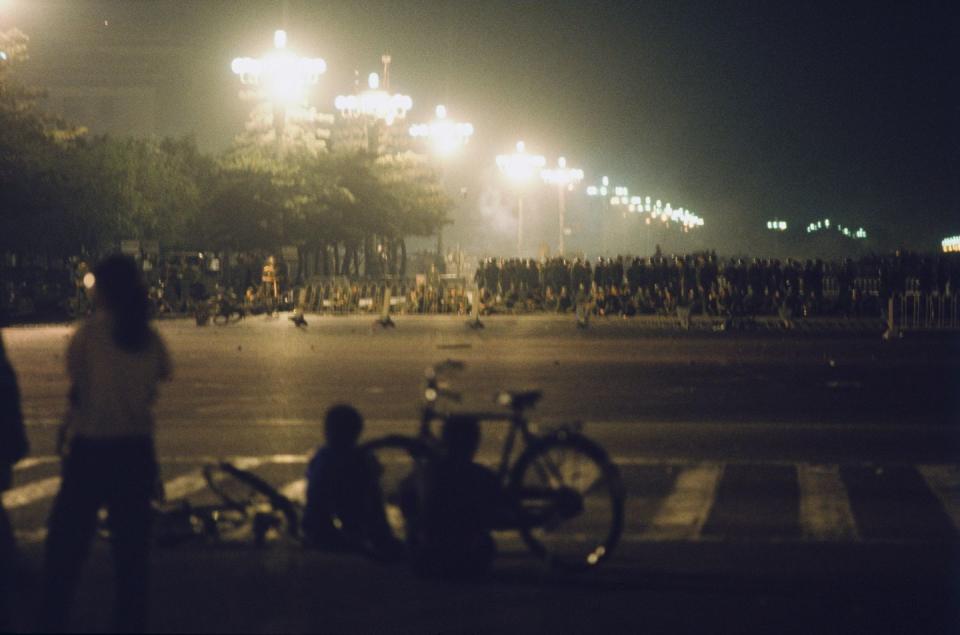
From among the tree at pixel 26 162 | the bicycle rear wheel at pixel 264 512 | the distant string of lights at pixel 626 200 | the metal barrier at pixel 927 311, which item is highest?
the distant string of lights at pixel 626 200

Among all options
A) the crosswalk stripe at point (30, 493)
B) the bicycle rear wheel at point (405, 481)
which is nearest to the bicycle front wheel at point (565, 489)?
the bicycle rear wheel at point (405, 481)

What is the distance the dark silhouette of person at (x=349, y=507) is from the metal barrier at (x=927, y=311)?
3433 centimetres

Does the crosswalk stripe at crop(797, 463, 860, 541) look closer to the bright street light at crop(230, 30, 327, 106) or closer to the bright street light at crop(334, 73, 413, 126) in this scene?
the bright street light at crop(230, 30, 327, 106)

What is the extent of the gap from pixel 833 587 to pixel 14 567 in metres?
4.49

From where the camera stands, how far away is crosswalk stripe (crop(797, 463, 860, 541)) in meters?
10.4

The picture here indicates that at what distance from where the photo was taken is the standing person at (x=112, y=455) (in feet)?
22.7

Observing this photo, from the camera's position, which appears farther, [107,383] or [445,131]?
[445,131]

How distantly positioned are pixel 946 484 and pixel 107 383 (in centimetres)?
789

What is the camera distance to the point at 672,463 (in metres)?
13.9

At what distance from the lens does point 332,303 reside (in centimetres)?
5200

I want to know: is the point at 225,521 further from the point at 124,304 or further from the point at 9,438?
the point at 124,304

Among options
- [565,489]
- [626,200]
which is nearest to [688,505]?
[565,489]

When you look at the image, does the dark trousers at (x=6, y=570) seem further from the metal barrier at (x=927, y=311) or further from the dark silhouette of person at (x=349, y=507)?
the metal barrier at (x=927, y=311)

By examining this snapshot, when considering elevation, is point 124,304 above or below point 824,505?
above
